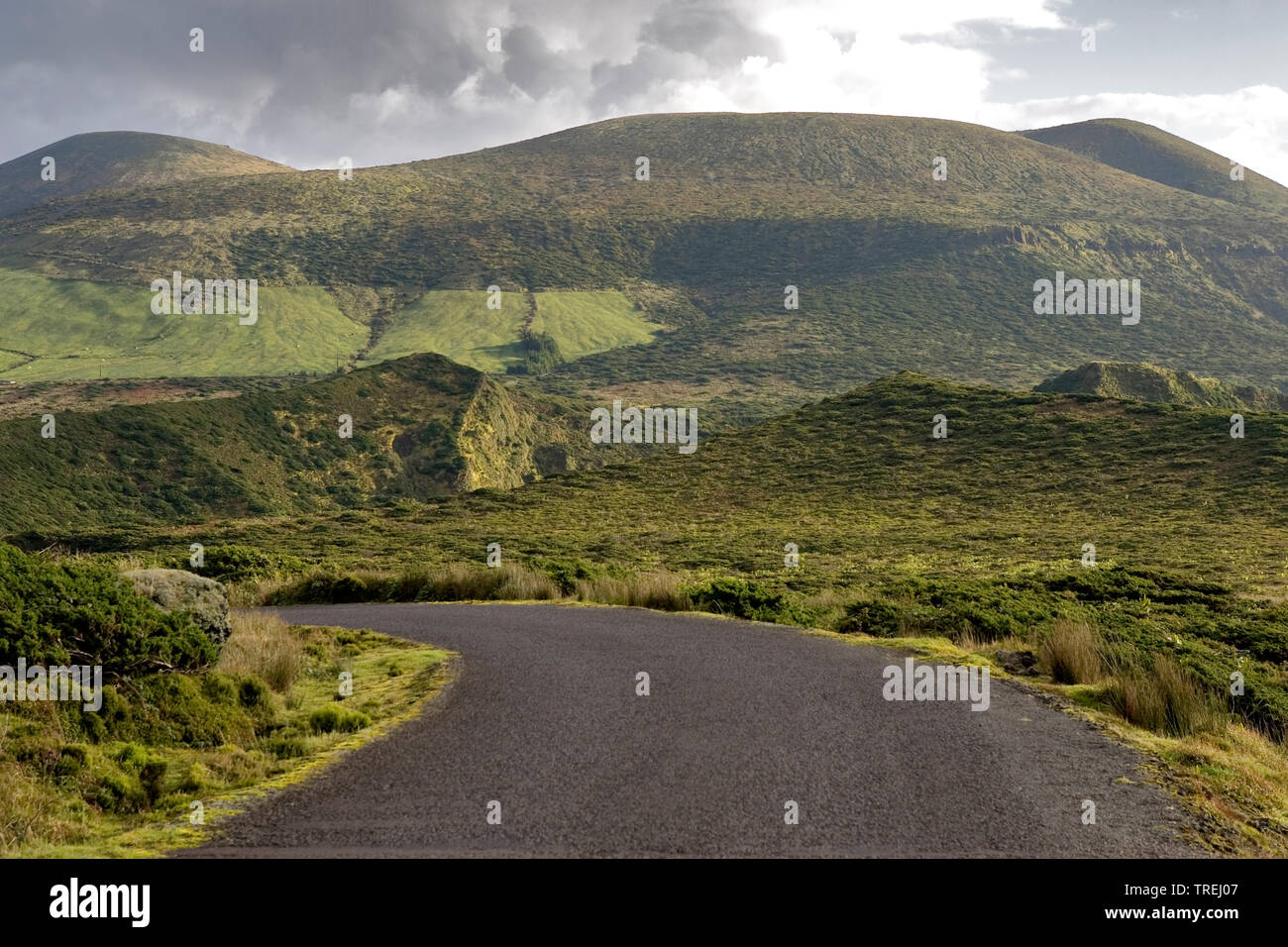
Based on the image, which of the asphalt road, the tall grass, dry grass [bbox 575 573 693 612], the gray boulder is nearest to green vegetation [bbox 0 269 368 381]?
the tall grass

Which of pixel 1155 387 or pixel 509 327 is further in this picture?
pixel 509 327

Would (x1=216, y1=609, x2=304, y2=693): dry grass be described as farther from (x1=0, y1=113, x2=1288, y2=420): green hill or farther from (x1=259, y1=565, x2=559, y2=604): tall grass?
(x1=0, y1=113, x2=1288, y2=420): green hill

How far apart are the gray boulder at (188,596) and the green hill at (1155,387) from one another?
66.9 m

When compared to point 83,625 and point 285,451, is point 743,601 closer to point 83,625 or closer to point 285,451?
point 83,625

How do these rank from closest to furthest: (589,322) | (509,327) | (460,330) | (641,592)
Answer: (641,592), (460,330), (509,327), (589,322)

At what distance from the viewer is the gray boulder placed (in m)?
11.9

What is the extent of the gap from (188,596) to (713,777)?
722 centimetres

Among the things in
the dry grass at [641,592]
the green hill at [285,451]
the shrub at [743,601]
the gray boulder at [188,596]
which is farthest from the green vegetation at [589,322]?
the gray boulder at [188,596]

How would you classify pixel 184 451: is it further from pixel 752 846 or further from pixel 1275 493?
pixel 752 846

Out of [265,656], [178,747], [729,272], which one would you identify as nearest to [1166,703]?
[178,747]

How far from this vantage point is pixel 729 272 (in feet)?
610

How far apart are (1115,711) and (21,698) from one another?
10833 millimetres

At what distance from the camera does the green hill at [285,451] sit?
185 feet
